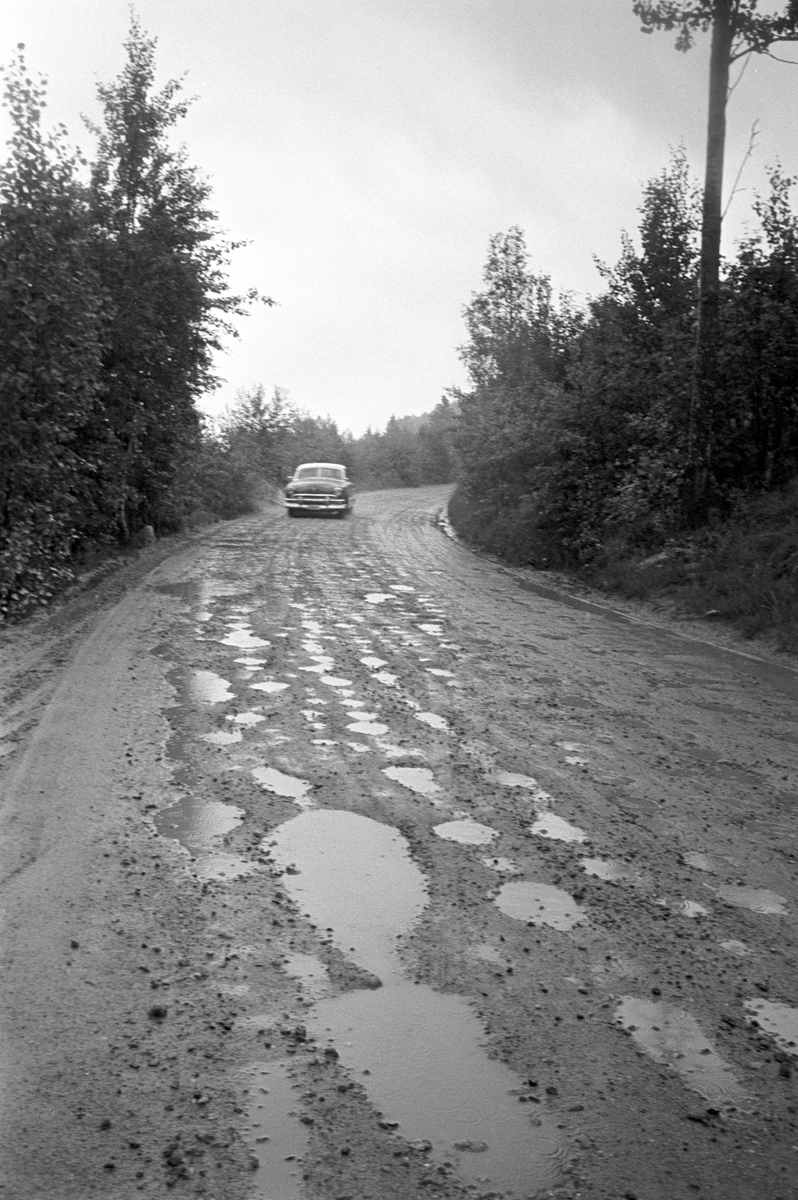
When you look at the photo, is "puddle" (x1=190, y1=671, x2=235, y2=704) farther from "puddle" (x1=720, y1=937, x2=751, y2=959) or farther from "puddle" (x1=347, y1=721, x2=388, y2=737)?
"puddle" (x1=720, y1=937, x2=751, y2=959)

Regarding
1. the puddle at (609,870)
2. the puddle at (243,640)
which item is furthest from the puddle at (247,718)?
the puddle at (609,870)

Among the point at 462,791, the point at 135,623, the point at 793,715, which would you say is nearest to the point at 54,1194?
the point at 462,791

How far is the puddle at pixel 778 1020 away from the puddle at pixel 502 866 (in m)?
1.27

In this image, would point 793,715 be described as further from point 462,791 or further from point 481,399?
point 481,399

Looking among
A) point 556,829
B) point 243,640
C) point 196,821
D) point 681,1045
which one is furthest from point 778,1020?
point 243,640

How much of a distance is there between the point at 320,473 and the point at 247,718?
1051 inches

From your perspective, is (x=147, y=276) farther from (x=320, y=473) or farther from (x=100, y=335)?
(x=320, y=473)

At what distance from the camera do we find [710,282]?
15.8 m

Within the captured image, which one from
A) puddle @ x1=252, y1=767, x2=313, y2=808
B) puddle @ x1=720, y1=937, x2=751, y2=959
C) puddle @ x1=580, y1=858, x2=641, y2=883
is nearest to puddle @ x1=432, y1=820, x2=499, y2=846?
puddle @ x1=580, y1=858, x2=641, y2=883

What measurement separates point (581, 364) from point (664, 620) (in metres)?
8.91

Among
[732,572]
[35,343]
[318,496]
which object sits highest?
[35,343]

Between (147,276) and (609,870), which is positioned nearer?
(609,870)

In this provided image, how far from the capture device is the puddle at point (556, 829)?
5.08 m

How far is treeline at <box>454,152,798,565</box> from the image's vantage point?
15695 millimetres
